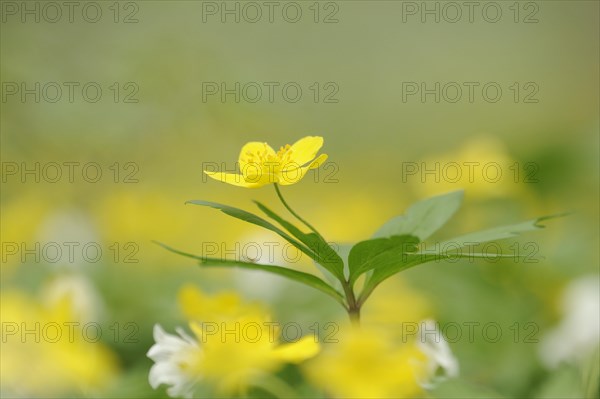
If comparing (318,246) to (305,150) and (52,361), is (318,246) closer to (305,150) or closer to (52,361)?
(305,150)

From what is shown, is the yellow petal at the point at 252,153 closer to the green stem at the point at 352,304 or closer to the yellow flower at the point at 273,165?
the yellow flower at the point at 273,165

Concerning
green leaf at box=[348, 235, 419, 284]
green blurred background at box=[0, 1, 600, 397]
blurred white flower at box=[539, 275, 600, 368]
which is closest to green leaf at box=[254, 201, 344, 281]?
green leaf at box=[348, 235, 419, 284]

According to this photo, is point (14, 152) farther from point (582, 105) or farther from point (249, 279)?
point (582, 105)

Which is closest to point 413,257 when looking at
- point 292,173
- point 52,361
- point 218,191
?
point 292,173

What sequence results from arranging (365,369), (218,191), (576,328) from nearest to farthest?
(365,369) < (576,328) < (218,191)

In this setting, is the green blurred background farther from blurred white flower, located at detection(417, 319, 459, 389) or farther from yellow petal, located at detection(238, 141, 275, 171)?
yellow petal, located at detection(238, 141, 275, 171)
